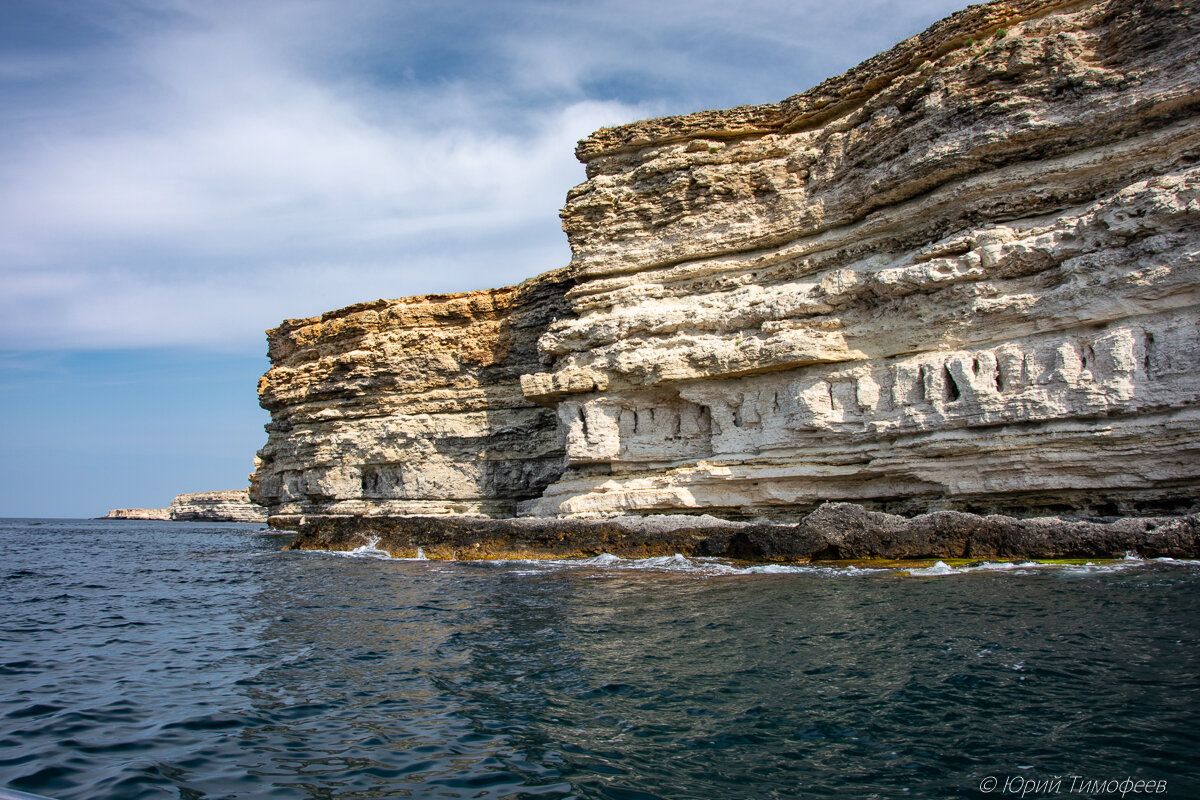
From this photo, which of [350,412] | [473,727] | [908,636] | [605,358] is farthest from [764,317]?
[350,412]

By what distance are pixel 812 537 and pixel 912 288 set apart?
618 cm

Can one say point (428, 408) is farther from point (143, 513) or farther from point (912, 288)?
point (143, 513)

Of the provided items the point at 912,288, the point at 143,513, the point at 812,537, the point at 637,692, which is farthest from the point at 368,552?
the point at 143,513

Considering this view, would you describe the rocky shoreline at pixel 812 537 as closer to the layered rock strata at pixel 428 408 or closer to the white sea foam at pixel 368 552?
the white sea foam at pixel 368 552

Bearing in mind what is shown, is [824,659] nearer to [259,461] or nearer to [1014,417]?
[1014,417]

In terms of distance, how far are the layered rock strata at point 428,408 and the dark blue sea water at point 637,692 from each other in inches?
624

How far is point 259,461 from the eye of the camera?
125 ft

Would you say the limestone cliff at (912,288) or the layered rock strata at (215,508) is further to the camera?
the layered rock strata at (215,508)

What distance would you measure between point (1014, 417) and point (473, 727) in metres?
12.5

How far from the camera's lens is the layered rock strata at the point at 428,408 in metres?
28.3

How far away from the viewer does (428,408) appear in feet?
97.7

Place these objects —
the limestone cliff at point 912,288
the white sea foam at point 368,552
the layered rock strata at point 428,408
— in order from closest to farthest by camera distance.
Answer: the limestone cliff at point 912,288, the white sea foam at point 368,552, the layered rock strata at point 428,408

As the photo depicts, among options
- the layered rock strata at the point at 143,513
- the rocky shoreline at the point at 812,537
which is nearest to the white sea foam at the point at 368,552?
the rocky shoreline at the point at 812,537

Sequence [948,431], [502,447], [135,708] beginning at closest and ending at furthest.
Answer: [135,708] < [948,431] < [502,447]
